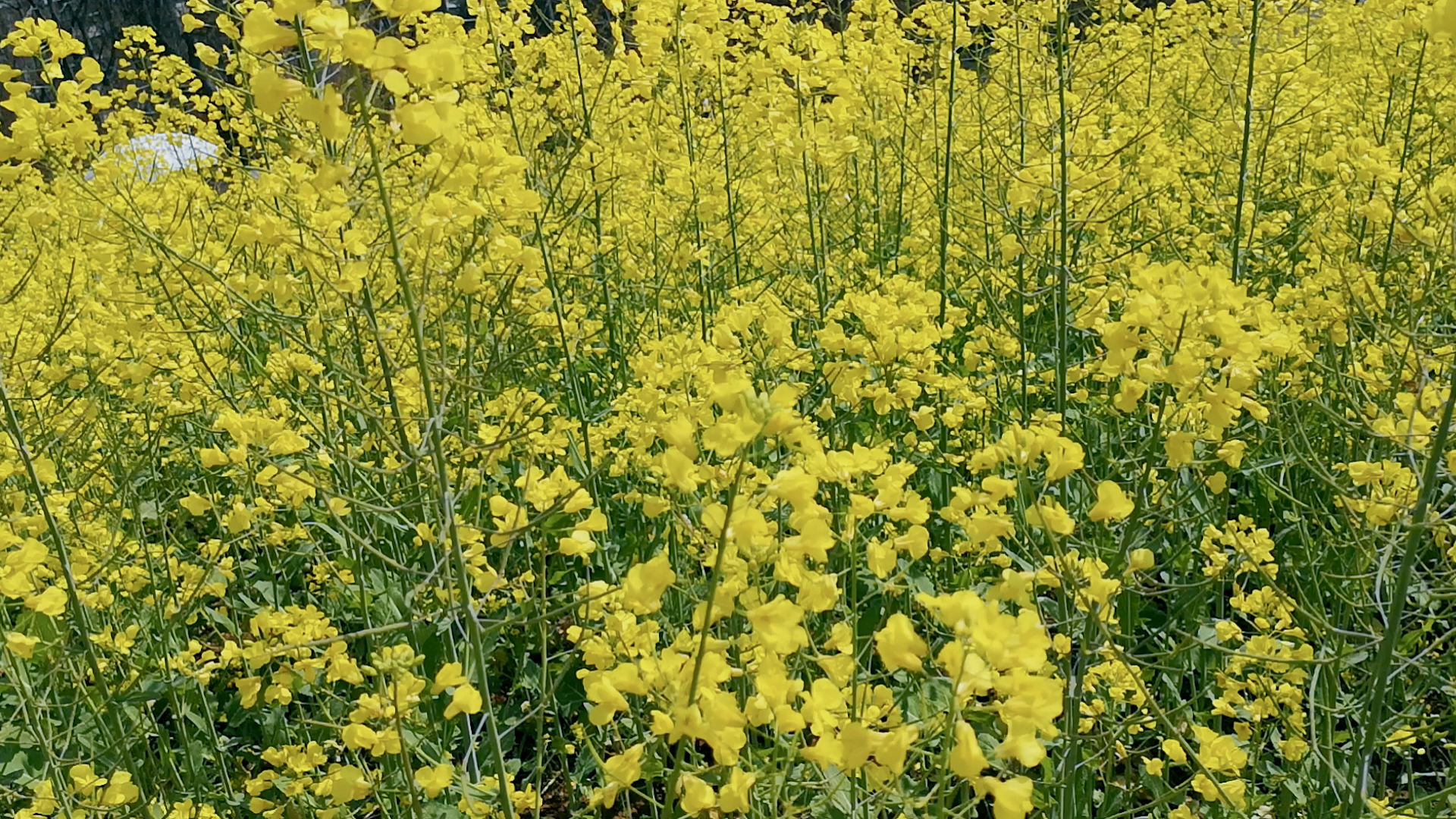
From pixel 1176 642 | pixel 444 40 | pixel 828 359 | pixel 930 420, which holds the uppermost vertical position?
pixel 444 40

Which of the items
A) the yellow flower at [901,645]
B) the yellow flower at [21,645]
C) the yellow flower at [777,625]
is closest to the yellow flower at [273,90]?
the yellow flower at [777,625]

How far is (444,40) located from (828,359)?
2463mm

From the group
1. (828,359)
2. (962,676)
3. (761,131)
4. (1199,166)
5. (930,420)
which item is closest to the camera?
(962,676)

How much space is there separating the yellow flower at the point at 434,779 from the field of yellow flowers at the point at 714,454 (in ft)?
0.17

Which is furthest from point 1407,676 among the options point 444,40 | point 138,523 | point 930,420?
point 138,523

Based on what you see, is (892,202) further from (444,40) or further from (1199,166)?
(444,40)

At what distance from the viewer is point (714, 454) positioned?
245 cm

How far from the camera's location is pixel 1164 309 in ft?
5.20

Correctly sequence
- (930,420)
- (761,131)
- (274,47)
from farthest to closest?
(761,131)
(930,420)
(274,47)

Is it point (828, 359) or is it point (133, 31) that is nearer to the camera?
point (828, 359)

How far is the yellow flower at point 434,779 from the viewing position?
5.46 ft

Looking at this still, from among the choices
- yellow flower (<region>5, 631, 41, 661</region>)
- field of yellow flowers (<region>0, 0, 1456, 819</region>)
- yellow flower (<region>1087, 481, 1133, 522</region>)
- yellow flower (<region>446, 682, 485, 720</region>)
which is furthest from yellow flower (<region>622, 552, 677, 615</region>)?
yellow flower (<region>5, 631, 41, 661</region>)

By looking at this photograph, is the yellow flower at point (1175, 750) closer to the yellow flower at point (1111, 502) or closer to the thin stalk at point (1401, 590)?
the thin stalk at point (1401, 590)

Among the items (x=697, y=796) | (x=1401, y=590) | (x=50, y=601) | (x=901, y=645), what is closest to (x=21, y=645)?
(x=50, y=601)
